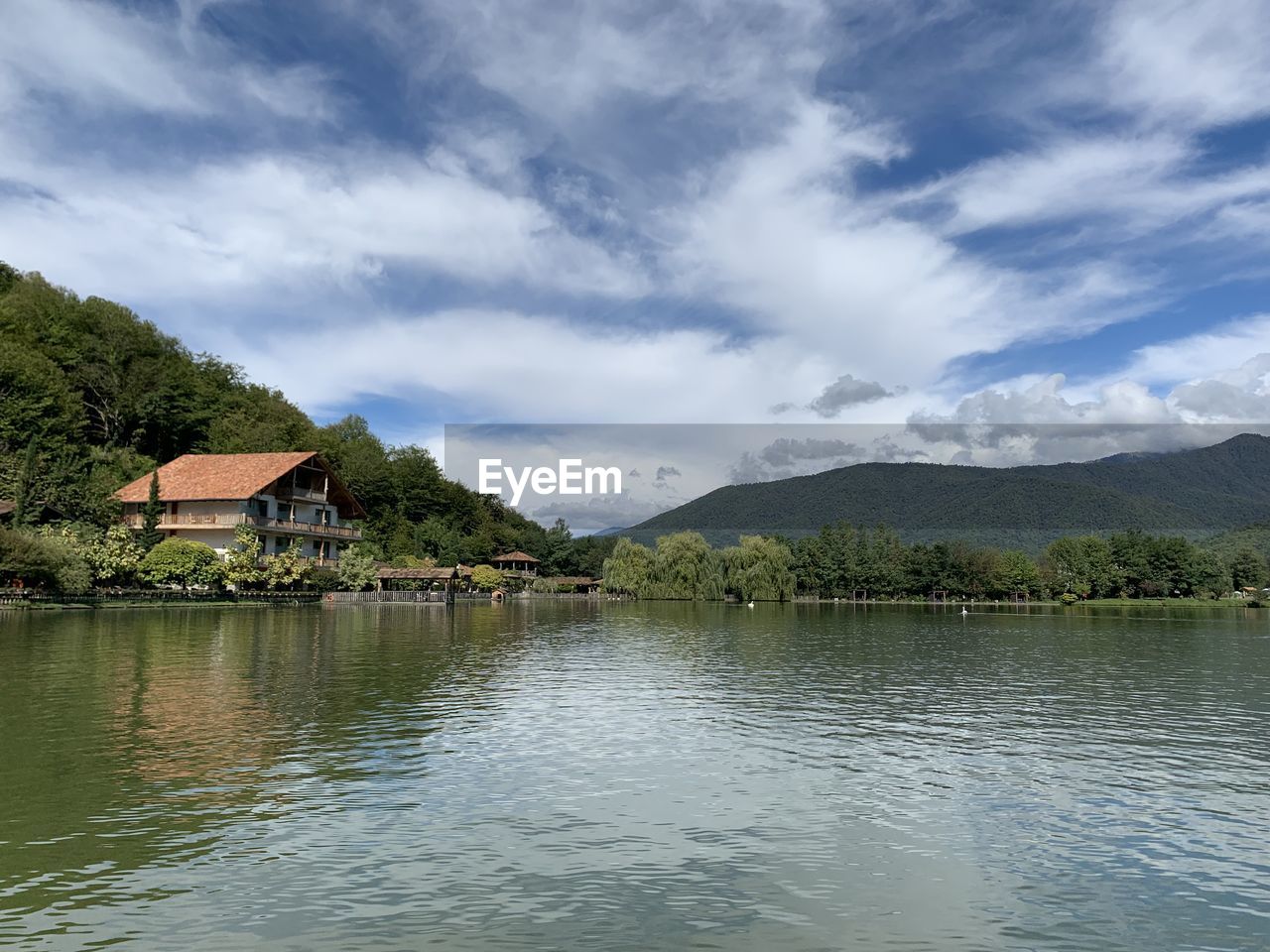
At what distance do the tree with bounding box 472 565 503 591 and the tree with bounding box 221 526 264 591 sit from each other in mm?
30129

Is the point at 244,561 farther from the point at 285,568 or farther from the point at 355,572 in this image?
the point at 355,572

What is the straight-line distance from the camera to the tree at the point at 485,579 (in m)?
91.4

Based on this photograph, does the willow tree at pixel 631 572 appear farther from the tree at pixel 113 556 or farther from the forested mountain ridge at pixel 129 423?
the tree at pixel 113 556

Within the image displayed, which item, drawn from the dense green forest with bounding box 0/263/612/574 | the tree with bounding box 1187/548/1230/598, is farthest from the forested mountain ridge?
the tree with bounding box 1187/548/1230/598

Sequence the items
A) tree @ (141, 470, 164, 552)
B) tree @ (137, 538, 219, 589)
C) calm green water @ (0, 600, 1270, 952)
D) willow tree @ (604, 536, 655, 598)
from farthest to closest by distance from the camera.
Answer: willow tree @ (604, 536, 655, 598) < tree @ (141, 470, 164, 552) < tree @ (137, 538, 219, 589) < calm green water @ (0, 600, 1270, 952)

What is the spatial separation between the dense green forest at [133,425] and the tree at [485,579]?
23.7 ft

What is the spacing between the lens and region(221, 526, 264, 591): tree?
58844 mm

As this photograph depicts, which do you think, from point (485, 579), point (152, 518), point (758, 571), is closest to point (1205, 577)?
point (758, 571)

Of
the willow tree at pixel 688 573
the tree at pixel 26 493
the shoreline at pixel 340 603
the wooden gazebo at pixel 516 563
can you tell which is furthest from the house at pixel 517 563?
the tree at pixel 26 493

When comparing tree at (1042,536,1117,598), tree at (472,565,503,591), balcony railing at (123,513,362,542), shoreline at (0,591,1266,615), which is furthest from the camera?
tree at (1042,536,1117,598)

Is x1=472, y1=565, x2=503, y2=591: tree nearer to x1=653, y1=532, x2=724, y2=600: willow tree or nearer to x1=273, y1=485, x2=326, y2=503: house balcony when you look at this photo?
x1=653, y1=532, x2=724, y2=600: willow tree

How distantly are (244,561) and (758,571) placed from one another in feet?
155

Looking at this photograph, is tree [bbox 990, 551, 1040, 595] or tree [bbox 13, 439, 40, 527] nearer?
tree [bbox 13, 439, 40, 527]

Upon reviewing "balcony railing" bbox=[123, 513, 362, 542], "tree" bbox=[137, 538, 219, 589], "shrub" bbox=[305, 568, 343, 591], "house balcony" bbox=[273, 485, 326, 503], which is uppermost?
"house balcony" bbox=[273, 485, 326, 503]
